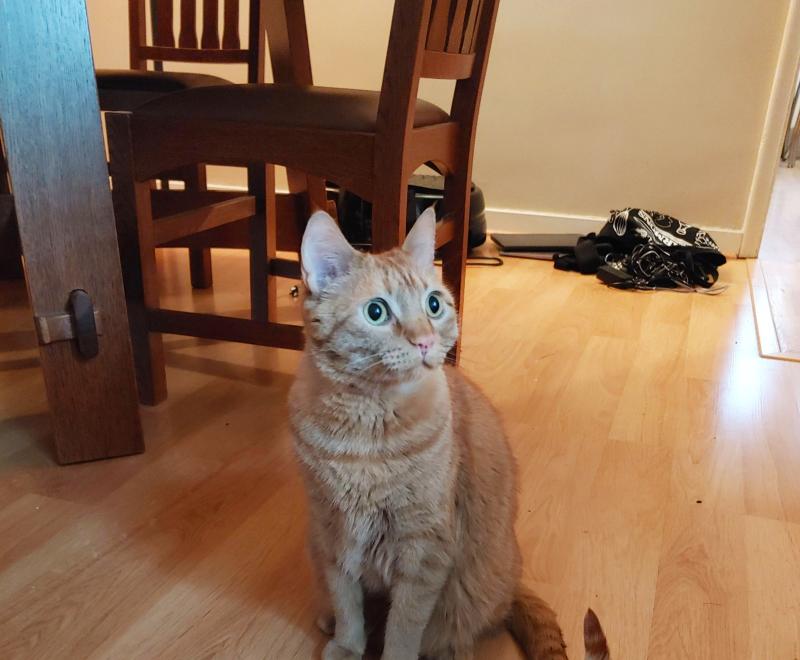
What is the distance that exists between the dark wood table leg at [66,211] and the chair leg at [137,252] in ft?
0.57

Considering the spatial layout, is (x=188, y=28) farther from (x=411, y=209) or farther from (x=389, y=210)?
(x=389, y=210)

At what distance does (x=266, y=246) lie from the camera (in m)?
1.78

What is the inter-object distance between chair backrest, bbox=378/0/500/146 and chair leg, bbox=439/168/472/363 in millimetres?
228

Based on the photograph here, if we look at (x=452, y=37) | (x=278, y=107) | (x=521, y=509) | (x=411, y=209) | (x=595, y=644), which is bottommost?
(x=521, y=509)

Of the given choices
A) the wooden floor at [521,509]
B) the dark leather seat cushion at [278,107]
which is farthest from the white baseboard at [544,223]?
the dark leather seat cushion at [278,107]

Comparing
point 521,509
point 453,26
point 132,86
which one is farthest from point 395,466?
point 132,86

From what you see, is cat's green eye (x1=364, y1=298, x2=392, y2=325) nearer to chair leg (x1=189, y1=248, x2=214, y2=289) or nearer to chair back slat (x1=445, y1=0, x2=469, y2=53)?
→ chair back slat (x1=445, y1=0, x2=469, y2=53)

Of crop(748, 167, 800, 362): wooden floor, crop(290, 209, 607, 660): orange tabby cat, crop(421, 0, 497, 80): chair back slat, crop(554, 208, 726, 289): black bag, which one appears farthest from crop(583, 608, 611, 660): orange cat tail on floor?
crop(554, 208, 726, 289): black bag

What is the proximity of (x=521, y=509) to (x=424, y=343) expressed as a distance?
1.81 feet

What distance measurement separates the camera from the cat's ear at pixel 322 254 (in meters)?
0.72

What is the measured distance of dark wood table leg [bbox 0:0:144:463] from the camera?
1.02 m

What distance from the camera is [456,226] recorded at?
1.53 m

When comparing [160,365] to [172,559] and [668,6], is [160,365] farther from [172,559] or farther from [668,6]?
[668,6]

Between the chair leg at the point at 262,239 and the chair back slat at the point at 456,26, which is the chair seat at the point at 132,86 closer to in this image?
the chair leg at the point at 262,239
